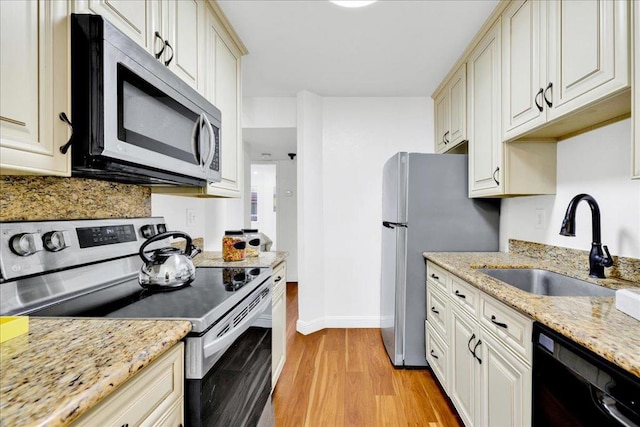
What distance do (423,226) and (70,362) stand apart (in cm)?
205

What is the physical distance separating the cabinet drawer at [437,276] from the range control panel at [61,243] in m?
1.73

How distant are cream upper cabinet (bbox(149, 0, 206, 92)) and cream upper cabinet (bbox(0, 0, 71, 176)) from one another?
0.46 metres

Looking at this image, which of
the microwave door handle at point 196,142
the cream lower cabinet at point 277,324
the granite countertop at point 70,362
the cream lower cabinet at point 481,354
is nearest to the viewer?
the granite countertop at point 70,362

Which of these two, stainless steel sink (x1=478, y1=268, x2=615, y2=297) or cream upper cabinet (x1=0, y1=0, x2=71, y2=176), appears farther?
stainless steel sink (x1=478, y1=268, x2=615, y2=297)

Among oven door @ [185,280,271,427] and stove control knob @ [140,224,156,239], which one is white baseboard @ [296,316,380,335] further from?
stove control knob @ [140,224,156,239]

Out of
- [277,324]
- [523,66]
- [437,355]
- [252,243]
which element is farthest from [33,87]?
[437,355]

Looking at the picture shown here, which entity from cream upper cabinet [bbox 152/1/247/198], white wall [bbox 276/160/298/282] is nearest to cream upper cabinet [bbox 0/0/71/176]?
cream upper cabinet [bbox 152/1/247/198]

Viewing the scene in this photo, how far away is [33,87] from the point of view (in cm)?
73

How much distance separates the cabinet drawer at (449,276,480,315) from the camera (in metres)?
1.42

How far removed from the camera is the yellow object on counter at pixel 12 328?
664mm

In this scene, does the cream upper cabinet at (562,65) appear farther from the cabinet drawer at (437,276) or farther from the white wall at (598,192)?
the cabinet drawer at (437,276)

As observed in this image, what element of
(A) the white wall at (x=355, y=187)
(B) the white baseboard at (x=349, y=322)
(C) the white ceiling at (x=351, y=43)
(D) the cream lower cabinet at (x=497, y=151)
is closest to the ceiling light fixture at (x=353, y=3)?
(C) the white ceiling at (x=351, y=43)

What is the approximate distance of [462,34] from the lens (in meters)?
1.95

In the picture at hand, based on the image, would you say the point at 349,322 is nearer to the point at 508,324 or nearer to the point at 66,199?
the point at 508,324
